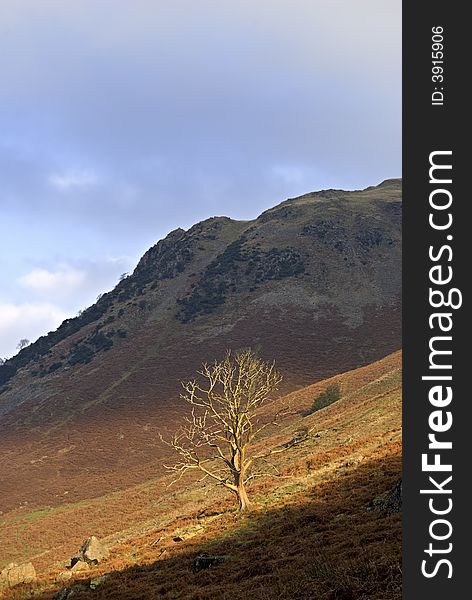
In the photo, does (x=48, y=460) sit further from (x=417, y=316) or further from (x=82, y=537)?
(x=417, y=316)

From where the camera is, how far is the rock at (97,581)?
23.4 m

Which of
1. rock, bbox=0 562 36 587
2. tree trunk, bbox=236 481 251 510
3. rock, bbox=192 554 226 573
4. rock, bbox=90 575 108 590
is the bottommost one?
rock, bbox=0 562 36 587

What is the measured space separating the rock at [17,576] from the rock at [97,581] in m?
5.88

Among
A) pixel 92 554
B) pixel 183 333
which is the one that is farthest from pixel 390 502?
pixel 183 333

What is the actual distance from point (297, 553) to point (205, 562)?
4501 millimetres

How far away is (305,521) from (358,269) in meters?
133

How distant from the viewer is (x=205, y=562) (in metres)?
21.6

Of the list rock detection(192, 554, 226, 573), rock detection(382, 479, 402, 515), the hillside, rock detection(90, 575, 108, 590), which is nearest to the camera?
the hillside

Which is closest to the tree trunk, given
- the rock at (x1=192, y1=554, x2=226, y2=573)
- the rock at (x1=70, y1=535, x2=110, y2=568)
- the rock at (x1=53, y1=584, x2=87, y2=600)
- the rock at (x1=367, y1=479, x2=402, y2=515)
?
the rock at (x1=70, y1=535, x2=110, y2=568)

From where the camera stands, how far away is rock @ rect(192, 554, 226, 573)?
21.4 metres

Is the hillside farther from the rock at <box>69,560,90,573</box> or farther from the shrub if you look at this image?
the shrub

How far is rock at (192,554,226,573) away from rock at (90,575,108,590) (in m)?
4.70

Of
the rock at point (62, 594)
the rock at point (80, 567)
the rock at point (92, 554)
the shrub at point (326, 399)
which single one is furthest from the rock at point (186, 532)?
the shrub at point (326, 399)

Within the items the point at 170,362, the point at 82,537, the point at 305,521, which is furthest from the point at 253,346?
the point at 305,521
